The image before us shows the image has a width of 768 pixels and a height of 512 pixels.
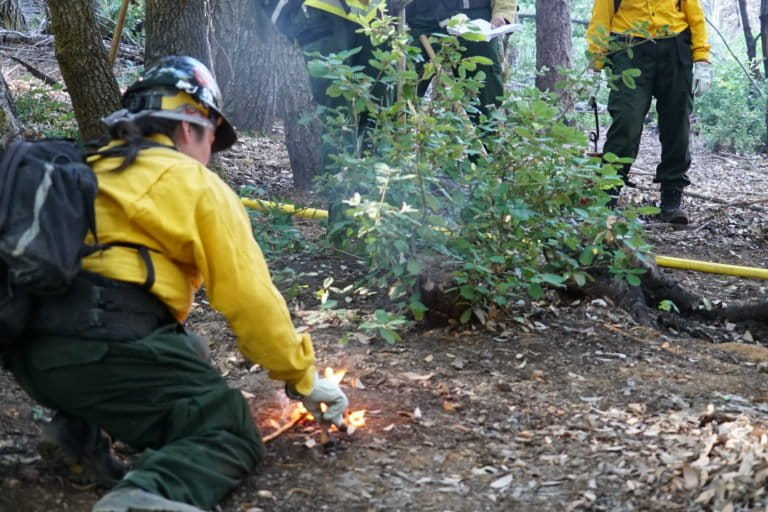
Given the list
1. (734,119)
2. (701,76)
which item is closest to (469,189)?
(701,76)

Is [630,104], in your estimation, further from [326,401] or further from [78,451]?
[78,451]

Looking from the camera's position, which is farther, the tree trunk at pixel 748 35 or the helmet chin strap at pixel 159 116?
the tree trunk at pixel 748 35

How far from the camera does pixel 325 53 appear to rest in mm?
5125

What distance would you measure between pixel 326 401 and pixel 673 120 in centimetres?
489

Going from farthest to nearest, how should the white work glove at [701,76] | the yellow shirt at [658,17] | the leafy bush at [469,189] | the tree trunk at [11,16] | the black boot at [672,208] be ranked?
the tree trunk at [11,16], the black boot at [672,208], the white work glove at [701,76], the yellow shirt at [658,17], the leafy bush at [469,189]

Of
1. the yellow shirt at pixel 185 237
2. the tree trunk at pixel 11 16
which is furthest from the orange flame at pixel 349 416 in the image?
the tree trunk at pixel 11 16

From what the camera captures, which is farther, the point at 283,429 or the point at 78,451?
the point at 283,429

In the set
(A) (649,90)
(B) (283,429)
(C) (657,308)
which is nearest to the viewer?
(B) (283,429)

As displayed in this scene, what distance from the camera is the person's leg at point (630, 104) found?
6.80 m

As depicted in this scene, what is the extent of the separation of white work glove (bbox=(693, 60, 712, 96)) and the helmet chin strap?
5.12 meters

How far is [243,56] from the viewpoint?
7844 mm

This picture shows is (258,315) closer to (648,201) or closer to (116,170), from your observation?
(116,170)

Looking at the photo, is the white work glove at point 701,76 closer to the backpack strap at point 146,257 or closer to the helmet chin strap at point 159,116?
the helmet chin strap at point 159,116

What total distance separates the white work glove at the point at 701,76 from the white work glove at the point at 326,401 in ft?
16.3
